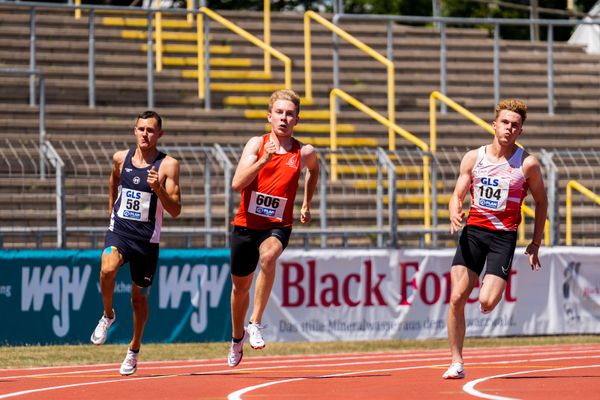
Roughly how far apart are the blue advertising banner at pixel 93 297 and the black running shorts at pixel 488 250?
6668mm

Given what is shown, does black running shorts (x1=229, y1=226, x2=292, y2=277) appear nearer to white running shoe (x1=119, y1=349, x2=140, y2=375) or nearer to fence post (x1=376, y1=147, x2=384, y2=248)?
white running shoe (x1=119, y1=349, x2=140, y2=375)

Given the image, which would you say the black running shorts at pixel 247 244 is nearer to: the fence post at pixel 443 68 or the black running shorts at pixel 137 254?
the black running shorts at pixel 137 254

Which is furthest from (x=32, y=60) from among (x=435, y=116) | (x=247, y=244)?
(x=247, y=244)

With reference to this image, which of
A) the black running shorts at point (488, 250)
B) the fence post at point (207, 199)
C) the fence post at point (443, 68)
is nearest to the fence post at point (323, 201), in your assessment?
the fence post at point (207, 199)

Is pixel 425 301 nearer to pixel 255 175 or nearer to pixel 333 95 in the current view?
pixel 333 95

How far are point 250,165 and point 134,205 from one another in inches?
49.7

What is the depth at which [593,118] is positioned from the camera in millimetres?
28016

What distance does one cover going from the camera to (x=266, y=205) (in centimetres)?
1312

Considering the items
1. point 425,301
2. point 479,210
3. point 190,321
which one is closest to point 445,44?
point 425,301

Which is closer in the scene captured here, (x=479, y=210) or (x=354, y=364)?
(x=479, y=210)

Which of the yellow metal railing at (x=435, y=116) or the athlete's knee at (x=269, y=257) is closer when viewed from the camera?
the athlete's knee at (x=269, y=257)

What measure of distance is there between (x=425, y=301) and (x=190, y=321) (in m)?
3.16

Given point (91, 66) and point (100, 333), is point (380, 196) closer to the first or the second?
point (91, 66)

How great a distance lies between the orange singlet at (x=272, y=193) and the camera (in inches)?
515
